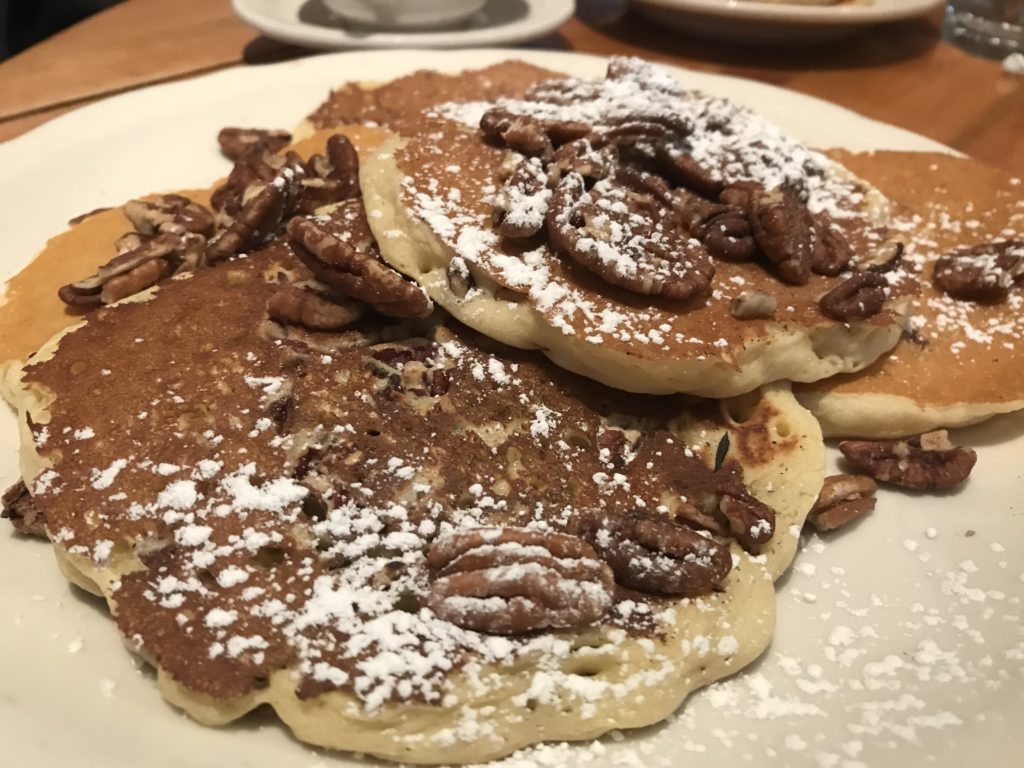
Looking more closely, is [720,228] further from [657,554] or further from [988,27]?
[988,27]

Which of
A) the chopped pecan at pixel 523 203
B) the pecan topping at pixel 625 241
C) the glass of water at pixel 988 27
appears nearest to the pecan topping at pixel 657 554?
the pecan topping at pixel 625 241

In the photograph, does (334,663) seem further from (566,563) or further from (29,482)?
(29,482)

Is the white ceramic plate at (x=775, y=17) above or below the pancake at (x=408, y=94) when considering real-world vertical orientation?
below

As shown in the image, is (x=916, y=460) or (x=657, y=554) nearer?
(x=657, y=554)

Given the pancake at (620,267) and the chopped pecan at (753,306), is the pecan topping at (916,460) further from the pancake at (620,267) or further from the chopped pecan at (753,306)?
the chopped pecan at (753,306)

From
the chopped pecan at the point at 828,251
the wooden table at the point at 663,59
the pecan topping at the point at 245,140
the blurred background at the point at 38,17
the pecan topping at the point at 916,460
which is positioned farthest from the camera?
the blurred background at the point at 38,17

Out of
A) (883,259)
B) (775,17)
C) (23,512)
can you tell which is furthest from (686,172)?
(775,17)
